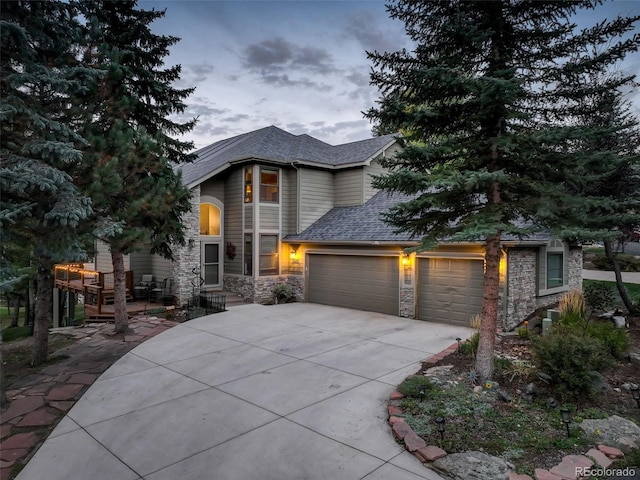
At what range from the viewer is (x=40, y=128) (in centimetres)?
630

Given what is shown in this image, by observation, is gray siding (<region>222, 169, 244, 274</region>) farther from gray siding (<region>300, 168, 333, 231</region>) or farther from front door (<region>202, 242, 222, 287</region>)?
gray siding (<region>300, 168, 333, 231</region>)

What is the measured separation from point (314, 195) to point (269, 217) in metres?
2.28

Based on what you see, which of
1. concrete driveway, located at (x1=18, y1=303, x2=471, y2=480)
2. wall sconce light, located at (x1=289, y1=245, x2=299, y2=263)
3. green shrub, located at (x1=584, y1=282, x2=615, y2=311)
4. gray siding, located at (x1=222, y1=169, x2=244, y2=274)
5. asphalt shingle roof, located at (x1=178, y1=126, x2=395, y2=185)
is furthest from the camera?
wall sconce light, located at (x1=289, y1=245, x2=299, y2=263)

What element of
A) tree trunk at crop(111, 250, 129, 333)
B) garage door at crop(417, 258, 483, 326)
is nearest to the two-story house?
garage door at crop(417, 258, 483, 326)

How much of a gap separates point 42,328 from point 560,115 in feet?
35.2

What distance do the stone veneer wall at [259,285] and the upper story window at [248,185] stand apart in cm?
315

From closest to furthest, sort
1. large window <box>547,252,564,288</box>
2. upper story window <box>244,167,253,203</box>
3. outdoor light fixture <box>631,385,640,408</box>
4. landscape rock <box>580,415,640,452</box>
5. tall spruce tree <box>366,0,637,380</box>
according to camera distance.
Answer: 1. landscape rock <box>580,415,640,452</box>
2. outdoor light fixture <box>631,385,640,408</box>
3. tall spruce tree <box>366,0,637,380</box>
4. large window <box>547,252,564,288</box>
5. upper story window <box>244,167,253,203</box>

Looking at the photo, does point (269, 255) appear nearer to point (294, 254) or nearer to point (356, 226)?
point (294, 254)

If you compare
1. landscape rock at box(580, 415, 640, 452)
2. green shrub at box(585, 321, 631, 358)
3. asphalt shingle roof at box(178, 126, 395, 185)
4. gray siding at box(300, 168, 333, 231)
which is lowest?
landscape rock at box(580, 415, 640, 452)

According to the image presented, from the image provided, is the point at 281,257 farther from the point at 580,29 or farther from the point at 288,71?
the point at 580,29

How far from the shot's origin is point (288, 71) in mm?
14906

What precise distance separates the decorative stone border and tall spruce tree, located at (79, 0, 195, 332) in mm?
5459

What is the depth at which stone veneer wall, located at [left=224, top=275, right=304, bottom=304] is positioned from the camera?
49.4 feet

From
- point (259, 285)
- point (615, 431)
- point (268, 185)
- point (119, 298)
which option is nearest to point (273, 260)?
point (259, 285)
